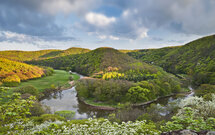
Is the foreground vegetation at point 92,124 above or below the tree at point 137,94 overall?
above

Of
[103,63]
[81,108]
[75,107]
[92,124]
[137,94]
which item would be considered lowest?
[81,108]

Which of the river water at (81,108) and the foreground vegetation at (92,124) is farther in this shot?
the river water at (81,108)

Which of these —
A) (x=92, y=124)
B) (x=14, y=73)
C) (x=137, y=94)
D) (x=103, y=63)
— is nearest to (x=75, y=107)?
(x=137, y=94)

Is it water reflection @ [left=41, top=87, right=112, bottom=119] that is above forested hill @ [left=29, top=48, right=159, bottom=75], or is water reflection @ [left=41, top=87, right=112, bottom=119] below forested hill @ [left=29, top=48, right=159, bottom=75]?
below

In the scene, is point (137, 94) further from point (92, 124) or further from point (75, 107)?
point (92, 124)

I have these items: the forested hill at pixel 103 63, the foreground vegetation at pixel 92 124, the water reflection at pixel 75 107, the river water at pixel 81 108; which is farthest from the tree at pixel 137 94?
the forested hill at pixel 103 63

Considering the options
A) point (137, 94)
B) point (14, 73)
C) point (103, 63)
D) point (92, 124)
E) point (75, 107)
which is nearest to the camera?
point (92, 124)

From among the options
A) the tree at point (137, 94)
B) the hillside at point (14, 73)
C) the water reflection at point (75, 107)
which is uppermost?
the hillside at point (14, 73)

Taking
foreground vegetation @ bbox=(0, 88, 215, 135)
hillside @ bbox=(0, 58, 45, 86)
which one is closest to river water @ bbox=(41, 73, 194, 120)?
foreground vegetation @ bbox=(0, 88, 215, 135)

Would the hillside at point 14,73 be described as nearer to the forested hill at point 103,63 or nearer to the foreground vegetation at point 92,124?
the forested hill at point 103,63

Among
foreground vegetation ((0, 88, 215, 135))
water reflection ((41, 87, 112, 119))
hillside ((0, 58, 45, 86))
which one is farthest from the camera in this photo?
hillside ((0, 58, 45, 86))

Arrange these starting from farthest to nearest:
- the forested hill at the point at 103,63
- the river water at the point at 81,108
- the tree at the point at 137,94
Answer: the forested hill at the point at 103,63, the tree at the point at 137,94, the river water at the point at 81,108

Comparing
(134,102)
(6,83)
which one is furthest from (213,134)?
(6,83)

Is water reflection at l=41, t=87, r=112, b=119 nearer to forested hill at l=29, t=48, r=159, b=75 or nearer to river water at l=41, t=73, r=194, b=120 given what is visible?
river water at l=41, t=73, r=194, b=120
